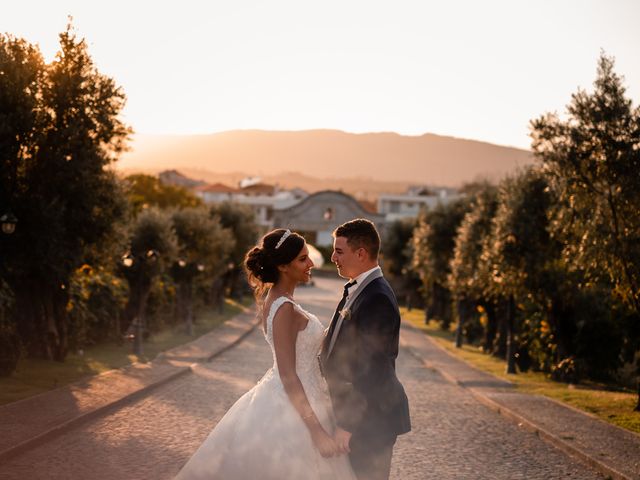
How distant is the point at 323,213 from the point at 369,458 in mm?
113540

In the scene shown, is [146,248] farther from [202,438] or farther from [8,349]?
[202,438]

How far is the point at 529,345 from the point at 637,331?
441 centimetres

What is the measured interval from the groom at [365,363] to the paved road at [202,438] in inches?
185

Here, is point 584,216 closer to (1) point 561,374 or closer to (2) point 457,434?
(2) point 457,434

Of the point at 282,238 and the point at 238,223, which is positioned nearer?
the point at 282,238

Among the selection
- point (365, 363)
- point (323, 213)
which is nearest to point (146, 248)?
point (365, 363)

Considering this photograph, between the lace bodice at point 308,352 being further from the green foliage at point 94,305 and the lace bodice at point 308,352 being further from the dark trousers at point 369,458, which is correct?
the green foliage at point 94,305

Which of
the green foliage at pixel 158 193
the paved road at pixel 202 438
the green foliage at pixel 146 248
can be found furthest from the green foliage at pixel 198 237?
the green foliage at pixel 158 193

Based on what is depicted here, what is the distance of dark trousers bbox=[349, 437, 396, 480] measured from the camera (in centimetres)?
555

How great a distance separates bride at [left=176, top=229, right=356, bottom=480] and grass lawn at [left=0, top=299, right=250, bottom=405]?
9445mm

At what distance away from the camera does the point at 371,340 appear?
214 inches

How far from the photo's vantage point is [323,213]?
119000mm

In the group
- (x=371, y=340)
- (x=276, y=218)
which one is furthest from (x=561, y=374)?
(x=276, y=218)

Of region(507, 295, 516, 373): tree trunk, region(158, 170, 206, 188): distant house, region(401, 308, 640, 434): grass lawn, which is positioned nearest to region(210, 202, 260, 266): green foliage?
region(401, 308, 640, 434): grass lawn
